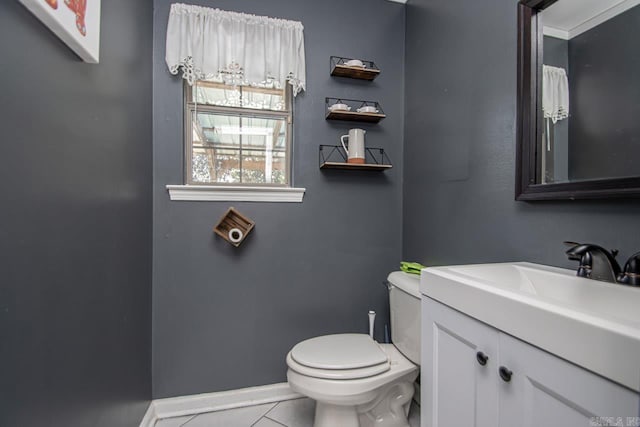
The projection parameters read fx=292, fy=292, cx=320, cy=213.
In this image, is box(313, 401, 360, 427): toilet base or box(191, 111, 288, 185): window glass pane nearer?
box(313, 401, 360, 427): toilet base

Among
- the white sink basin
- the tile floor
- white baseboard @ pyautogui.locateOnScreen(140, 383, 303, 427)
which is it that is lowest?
the tile floor

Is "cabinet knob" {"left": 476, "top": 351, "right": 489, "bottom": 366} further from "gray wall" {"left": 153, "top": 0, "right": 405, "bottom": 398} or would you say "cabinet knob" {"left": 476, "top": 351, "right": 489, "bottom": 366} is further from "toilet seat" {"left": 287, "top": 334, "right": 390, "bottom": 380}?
"gray wall" {"left": 153, "top": 0, "right": 405, "bottom": 398}

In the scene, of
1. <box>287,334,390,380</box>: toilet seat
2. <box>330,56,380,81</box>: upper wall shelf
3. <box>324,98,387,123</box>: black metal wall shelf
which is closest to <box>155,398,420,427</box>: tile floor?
<box>287,334,390,380</box>: toilet seat

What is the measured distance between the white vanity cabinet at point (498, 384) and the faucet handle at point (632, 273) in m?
0.39

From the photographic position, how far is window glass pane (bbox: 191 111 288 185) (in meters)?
1.74

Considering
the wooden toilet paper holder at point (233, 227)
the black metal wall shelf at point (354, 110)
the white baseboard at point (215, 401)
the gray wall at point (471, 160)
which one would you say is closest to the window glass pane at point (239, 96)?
the black metal wall shelf at point (354, 110)

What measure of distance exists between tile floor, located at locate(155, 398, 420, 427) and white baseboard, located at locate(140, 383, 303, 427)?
0.08ft

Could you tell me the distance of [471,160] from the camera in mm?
1423

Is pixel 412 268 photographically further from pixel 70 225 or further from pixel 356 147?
pixel 70 225

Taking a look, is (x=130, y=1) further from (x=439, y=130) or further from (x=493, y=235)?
(x=493, y=235)

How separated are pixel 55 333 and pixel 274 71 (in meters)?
1.55

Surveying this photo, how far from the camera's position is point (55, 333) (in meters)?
0.78

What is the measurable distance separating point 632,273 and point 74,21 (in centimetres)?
161

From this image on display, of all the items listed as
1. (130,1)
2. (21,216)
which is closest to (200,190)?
(130,1)
